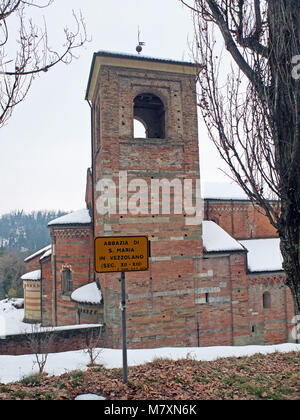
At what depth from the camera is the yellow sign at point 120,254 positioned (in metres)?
4.28

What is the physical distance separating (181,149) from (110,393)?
9.71m

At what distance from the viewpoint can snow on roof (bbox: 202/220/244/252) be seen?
12711mm

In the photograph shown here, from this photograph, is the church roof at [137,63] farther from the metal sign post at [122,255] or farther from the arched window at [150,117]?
the metal sign post at [122,255]

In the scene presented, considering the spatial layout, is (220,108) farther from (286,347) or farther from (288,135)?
(286,347)

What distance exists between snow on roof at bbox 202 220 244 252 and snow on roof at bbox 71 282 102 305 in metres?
4.64

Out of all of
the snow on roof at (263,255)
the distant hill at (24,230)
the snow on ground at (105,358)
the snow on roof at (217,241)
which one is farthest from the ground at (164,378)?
the distant hill at (24,230)

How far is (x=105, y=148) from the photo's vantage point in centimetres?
1148

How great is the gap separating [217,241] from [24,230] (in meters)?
115

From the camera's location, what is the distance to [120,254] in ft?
14.3

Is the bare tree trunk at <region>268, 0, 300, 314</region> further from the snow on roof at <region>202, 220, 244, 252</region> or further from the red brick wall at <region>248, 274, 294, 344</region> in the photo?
the red brick wall at <region>248, 274, 294, 344</region>

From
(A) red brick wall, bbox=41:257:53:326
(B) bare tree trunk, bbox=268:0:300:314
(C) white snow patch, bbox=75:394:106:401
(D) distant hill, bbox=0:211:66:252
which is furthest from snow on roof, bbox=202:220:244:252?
(D) distant hill, bbox=0:211:66:252

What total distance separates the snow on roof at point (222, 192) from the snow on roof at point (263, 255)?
2611mm

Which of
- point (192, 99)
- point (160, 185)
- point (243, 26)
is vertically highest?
point (192, 99)
